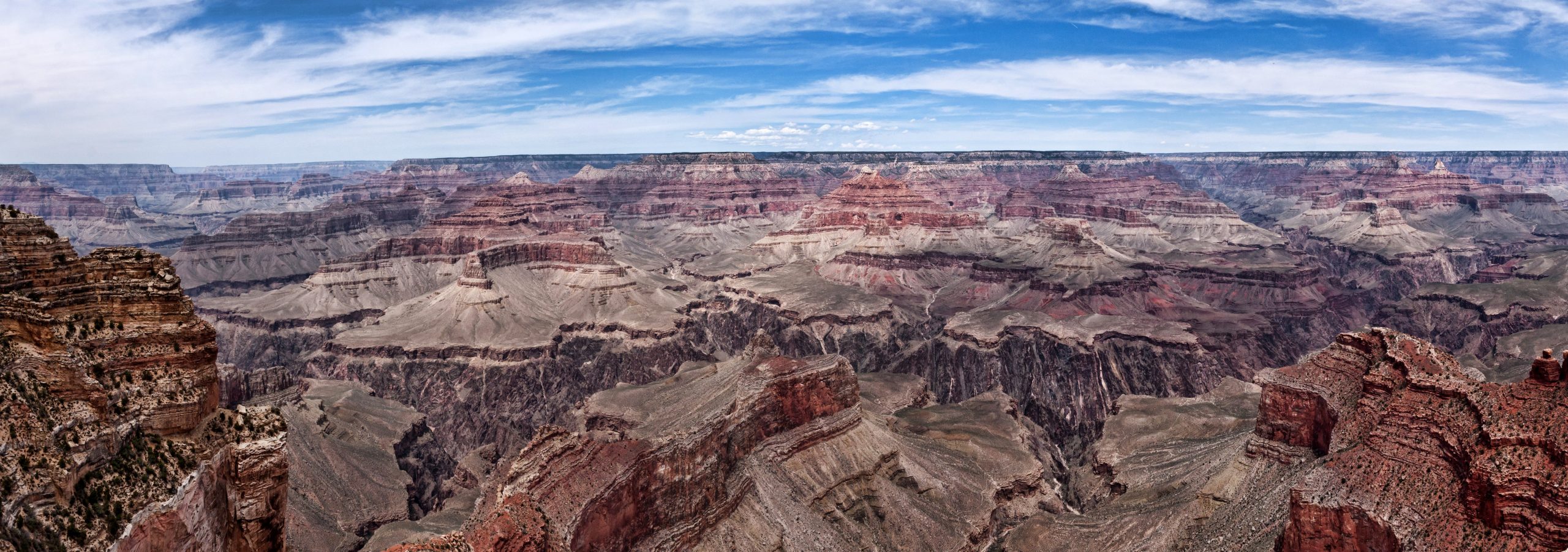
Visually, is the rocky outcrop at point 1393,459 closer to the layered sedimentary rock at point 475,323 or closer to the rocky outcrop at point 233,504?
the rocky outcrop at point 233,504

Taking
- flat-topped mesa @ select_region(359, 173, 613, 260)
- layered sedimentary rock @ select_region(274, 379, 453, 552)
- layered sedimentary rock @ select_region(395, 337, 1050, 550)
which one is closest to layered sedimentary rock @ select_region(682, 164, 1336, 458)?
layered sedimentary rock @ select_region(395, 337, 1050, 550)

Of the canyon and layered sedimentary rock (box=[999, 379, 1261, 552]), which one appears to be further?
layered sedimentary rock (box=[999, 379, 1261, 552])

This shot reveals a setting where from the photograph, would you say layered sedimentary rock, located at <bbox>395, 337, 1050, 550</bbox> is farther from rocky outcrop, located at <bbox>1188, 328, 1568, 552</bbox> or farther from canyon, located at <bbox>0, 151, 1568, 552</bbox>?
rocky outcrop, located at <bbox>1188, 328, 1568, 552</bbox>

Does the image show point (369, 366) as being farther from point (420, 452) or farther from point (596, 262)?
point (596, 262)

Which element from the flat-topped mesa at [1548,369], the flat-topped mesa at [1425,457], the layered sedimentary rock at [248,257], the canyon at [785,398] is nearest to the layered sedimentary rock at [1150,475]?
the canyon at [785,398]

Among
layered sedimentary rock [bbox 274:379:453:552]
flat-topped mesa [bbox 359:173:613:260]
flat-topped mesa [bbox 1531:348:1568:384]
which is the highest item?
flat-topped mesa [bbox 1531:348:1568:384]

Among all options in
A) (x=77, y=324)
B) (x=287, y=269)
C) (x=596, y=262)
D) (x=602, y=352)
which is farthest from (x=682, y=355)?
(x=287, y=269)

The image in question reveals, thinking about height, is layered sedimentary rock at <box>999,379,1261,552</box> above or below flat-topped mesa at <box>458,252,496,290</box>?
below
